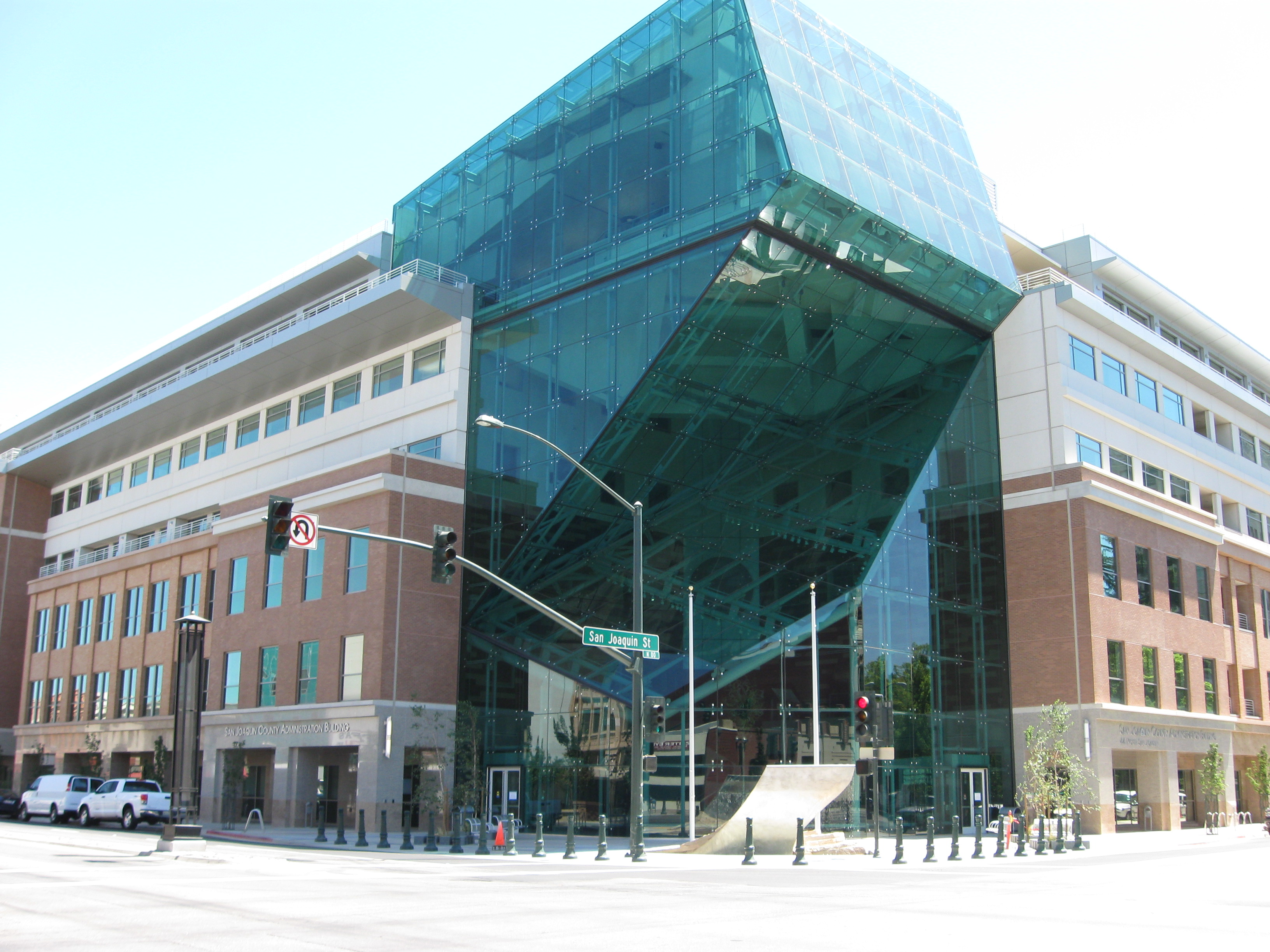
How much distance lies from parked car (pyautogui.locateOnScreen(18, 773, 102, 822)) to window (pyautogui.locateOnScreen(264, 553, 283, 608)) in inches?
387

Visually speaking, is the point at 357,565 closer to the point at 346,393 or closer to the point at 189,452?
the point at 346,393

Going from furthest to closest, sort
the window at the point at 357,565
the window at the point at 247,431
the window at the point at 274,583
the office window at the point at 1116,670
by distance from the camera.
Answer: the window at the point at 247,431, the window at the point at 274,583, the office window at the point at 1116,670, the window at the point at 357,565

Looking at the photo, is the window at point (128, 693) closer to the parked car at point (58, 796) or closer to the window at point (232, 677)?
the parked car at point (58, 796)

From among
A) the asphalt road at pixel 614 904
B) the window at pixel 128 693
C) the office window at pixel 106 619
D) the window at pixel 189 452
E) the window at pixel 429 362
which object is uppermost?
the window at pixel 429 362

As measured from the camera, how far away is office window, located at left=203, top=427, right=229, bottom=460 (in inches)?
2266

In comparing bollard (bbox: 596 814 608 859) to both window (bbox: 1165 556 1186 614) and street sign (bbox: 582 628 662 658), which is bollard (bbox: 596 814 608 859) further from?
window (bbox: 1165 556 1186 614)

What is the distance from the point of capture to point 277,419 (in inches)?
2122

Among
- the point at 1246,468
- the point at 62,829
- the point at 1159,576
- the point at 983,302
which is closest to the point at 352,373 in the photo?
the point at 62,829

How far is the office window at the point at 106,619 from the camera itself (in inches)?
2395

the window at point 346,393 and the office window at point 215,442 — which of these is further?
the office window at point 215,442

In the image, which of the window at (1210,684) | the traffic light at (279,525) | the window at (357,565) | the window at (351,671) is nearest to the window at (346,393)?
the window at (357,565)

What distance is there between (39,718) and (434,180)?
39.6 m

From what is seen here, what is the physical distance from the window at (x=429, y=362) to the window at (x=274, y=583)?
907 cm

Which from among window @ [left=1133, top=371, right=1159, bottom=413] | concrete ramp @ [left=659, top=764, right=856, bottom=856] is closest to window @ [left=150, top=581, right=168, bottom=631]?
concrete ramp @ [left=659, top=764, right=856, bottom=856]
